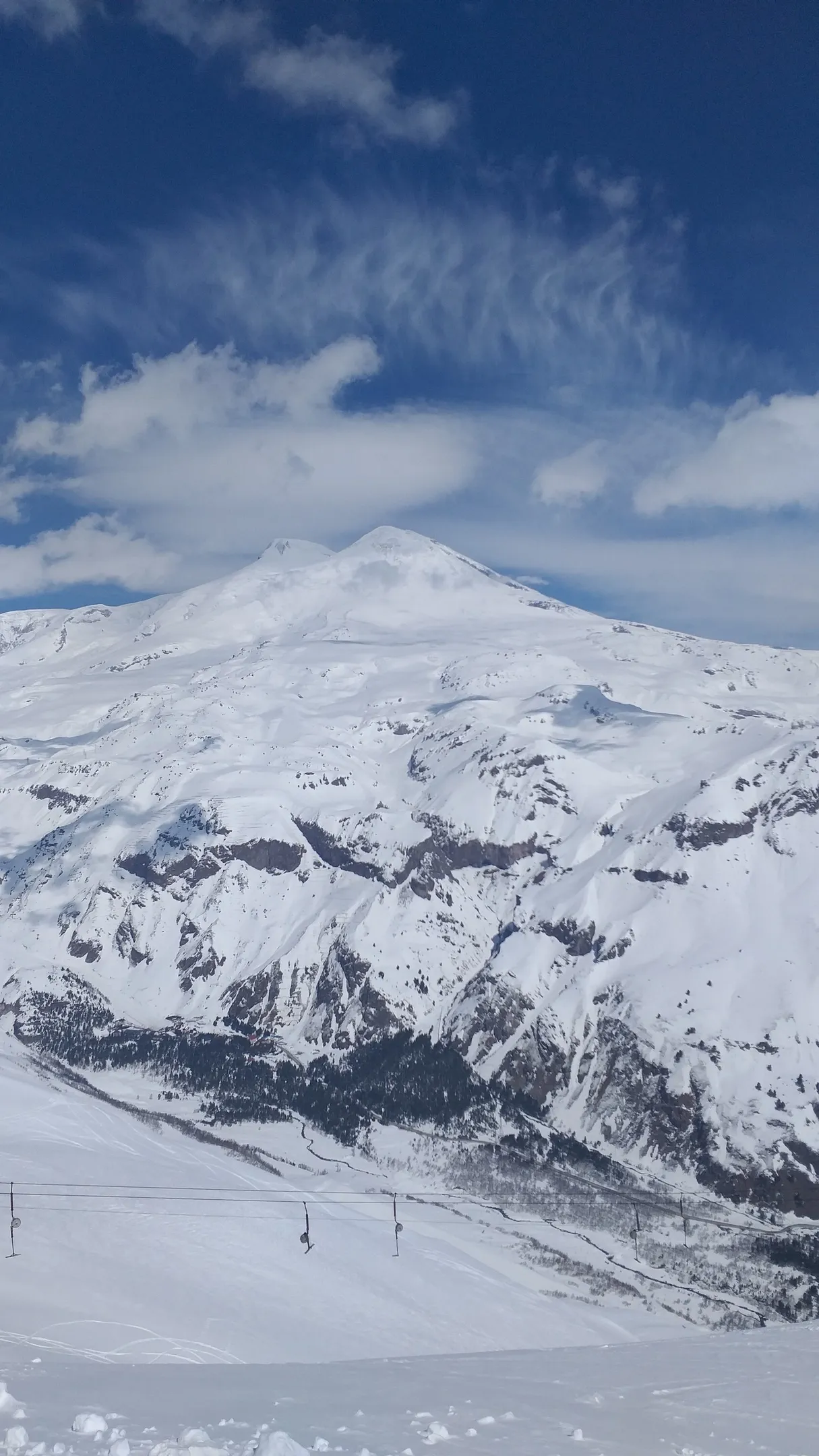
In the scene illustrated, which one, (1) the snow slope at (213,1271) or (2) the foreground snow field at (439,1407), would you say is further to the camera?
(1) the snow slope at (213,1271)

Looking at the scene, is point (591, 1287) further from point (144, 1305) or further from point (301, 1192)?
point (144, 1305)

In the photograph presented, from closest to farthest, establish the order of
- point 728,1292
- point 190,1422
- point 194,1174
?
1. point 190,1422
2. point 194,1174
3. point 728,1292

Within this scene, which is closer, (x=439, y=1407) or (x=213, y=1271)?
(x=439, y=1407)

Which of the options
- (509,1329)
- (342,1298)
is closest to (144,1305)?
(342,1298)

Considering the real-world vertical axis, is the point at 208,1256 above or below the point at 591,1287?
above

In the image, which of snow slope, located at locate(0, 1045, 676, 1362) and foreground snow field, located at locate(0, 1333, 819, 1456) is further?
snow slope, located at locate(0, 1045, 676, 1362)

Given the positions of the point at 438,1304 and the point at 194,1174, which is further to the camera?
the point at 194,1174

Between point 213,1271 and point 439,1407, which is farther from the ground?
point 439,1407

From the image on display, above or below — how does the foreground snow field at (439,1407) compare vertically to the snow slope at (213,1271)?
above
